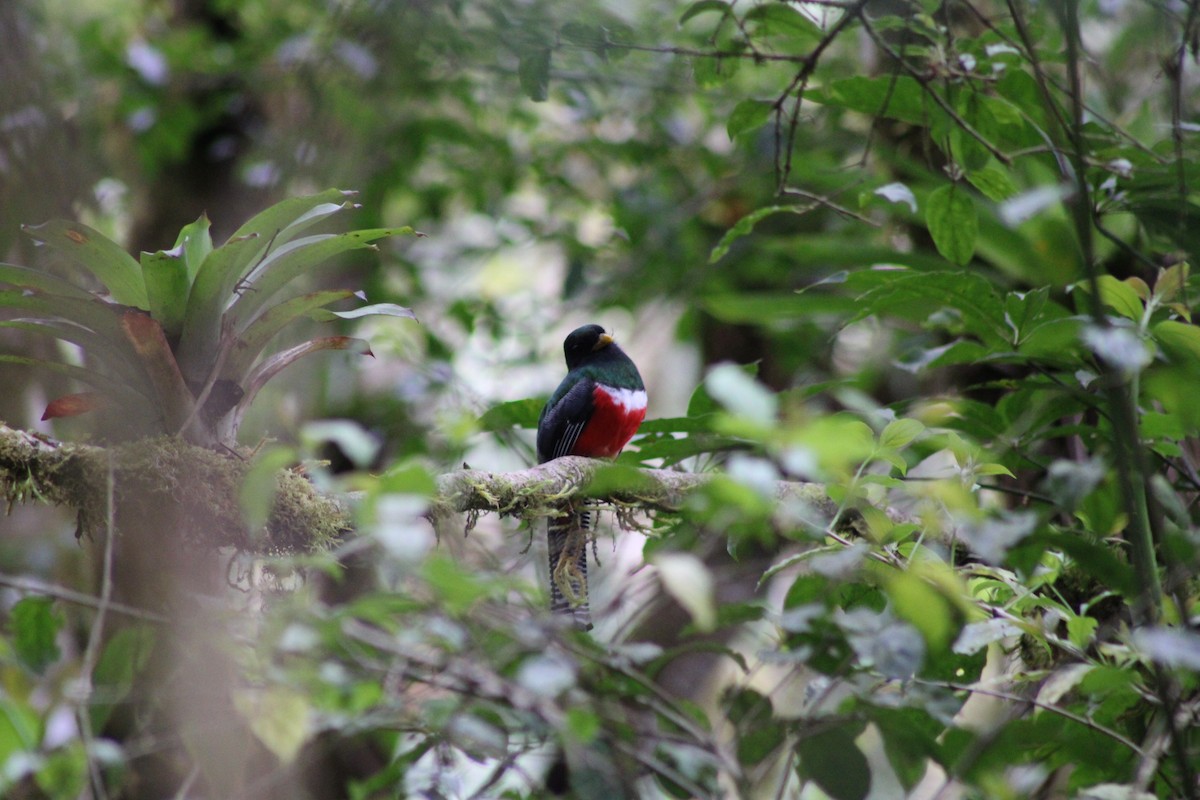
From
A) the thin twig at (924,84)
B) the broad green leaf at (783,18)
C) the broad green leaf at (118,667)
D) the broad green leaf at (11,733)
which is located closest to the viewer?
the broad green leaf at (11,733)

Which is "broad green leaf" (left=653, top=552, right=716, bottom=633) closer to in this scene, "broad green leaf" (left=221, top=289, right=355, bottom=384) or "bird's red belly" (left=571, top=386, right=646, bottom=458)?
"broad green leaf" (left=221, top=289, right=355, bottom=384)

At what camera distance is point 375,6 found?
298 centimetres

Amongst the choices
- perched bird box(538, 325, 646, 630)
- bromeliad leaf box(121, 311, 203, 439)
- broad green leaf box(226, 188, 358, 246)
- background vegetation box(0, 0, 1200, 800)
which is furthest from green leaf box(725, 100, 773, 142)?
bromeliad leaf box(121, 311, 203, 439)

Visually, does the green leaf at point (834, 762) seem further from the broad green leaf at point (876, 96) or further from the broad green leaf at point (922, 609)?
the broad green leaf at point (876, 96)

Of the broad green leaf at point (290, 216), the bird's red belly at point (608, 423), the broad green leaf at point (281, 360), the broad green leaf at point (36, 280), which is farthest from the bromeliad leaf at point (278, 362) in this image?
the bird's red belly at point (608, 423)

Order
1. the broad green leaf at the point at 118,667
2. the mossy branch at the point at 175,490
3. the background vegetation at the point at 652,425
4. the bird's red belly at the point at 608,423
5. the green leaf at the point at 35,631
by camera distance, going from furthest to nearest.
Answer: the bird's red belly at the point at 608,423, the mossy branch at the point at 175,490, the broad green leaf at the point at 118,667, the green leaf at the point at 35,631, the background vegetation at the point at 652,425

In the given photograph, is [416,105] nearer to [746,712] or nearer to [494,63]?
[494,63]

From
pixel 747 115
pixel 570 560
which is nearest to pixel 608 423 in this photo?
pixel 570 560

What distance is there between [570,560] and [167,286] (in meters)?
1.10

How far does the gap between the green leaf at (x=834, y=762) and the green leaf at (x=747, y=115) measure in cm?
160

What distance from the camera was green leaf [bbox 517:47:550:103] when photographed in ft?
7.46

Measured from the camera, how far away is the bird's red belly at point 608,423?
3574mm

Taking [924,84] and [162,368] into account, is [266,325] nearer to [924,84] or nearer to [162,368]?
[162,368]

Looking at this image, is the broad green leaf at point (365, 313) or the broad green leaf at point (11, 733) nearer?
the broad green leaf at point (11, 733)
